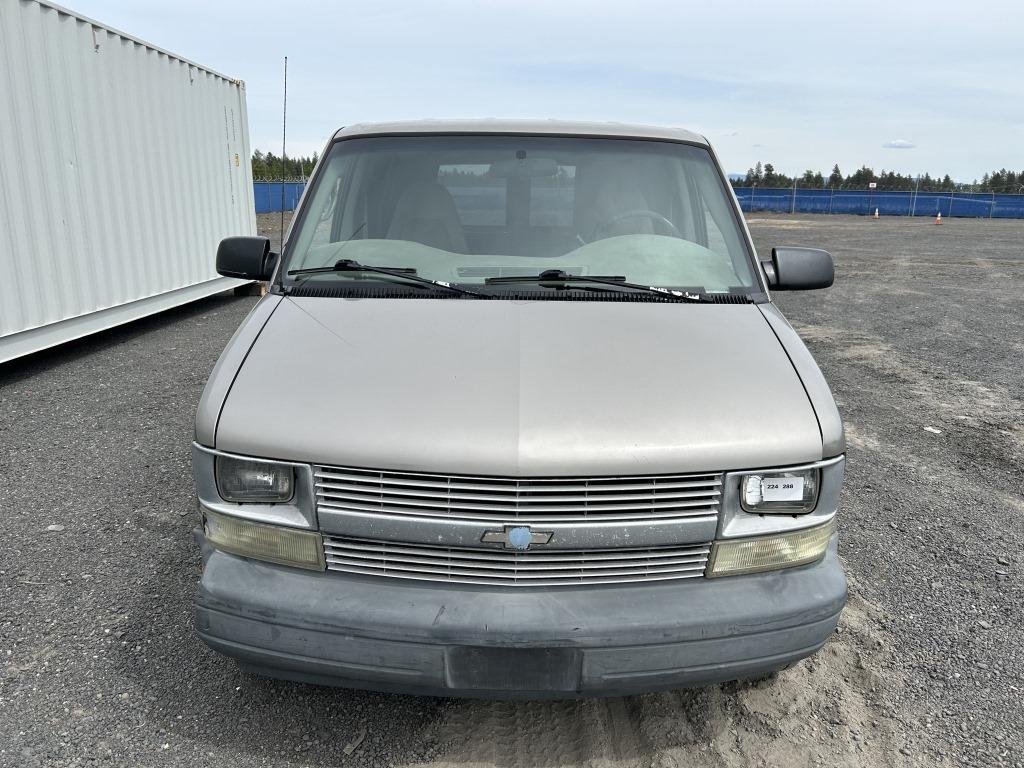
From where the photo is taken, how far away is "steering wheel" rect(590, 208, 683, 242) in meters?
3.40

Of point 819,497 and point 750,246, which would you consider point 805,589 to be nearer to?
point 819,497

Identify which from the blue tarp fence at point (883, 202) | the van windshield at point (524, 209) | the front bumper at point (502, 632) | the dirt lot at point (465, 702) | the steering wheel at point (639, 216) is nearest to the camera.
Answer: the front bumper at point (502, 632)

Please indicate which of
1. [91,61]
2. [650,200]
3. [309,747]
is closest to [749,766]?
[309,747]

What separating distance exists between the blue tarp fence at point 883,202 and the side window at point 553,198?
158ft

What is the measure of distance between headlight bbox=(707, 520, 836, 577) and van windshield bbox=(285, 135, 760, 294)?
3.80ft

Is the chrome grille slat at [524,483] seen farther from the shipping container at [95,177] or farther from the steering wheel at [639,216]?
the shipping container at [95,177]

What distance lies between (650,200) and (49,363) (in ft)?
23.0

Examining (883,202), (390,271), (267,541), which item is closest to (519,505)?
(267,541)

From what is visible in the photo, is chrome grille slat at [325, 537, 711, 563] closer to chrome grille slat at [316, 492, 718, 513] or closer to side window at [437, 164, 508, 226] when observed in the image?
chrome grille slat at [316, 492, 718, 513]

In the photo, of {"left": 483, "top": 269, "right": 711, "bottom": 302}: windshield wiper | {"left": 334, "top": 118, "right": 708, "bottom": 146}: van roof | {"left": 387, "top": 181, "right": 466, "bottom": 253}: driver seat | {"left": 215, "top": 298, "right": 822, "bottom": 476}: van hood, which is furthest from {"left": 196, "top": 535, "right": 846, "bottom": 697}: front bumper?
{"left": 334, "top": 118, "right": 708, "bottom": 146}: van roof

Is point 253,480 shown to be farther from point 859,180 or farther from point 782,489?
→ point 859,180

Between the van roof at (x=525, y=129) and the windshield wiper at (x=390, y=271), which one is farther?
the van roof at (x=525, y=129)

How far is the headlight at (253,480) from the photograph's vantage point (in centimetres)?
235

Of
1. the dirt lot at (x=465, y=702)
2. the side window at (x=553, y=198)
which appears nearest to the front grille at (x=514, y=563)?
the dirt lot at (x=465, y=702)
